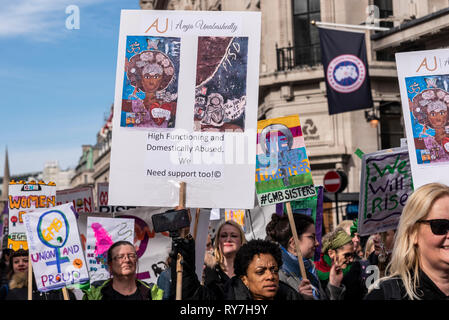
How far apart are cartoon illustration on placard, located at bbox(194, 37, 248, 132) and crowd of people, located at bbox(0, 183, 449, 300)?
3.05ft

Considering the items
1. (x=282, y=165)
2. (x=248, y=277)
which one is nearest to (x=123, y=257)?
(x=248, y=277)

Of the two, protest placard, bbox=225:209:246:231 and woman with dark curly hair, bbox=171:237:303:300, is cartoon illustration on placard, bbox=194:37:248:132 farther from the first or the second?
protest placard, bbox=225:209:246:231

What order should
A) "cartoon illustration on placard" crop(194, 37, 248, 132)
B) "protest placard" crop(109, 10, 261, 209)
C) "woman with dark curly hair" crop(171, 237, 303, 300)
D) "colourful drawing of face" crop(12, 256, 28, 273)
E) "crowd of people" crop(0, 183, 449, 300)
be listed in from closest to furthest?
"crowd of people" crop(0, 183, 449, 300)
"woman with dark curly hair" crop(171, 237, 303, 300)
"protest placard" crop(109, 10, 261, 209)
"cartoon illustration on placard" crop(194, 37, 248, 132)
"colourful drawing of face" crop(12, 256, 28, 273)

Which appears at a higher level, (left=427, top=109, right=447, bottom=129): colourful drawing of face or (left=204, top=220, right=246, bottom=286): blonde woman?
(left=427, top=109, right=447, bottom=129): colourful drawing of face

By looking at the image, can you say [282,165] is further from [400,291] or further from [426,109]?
[400,291]

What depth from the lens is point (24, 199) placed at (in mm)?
10398

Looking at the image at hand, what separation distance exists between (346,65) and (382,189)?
13266 mm

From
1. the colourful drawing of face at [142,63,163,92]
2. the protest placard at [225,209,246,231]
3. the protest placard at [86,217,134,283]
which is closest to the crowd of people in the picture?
the protest placard at [86,217,134,283]

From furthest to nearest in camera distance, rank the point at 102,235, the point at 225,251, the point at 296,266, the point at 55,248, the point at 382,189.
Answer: the point at 102,235 → the point at 55,248 → the point at 382,189 → the point at 225,251 → the point at 296,266

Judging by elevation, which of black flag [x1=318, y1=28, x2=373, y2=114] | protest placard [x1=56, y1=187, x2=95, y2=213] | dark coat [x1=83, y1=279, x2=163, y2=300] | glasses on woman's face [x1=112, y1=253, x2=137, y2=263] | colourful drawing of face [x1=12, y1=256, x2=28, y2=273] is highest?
black flag [x1=318, y1=28, x2=373, y2=114]

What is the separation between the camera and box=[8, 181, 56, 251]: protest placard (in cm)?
1001

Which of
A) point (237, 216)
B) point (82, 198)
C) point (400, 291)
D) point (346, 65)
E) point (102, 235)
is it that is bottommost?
point (400, 291)

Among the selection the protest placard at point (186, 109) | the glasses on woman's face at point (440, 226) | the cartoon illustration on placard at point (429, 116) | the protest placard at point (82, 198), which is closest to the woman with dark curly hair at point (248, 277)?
the protest placard at point (186, 109)

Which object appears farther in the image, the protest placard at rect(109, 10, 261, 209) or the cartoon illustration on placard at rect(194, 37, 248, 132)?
the cartoon illustration on placard at rect(194, 37, 248, 132)
